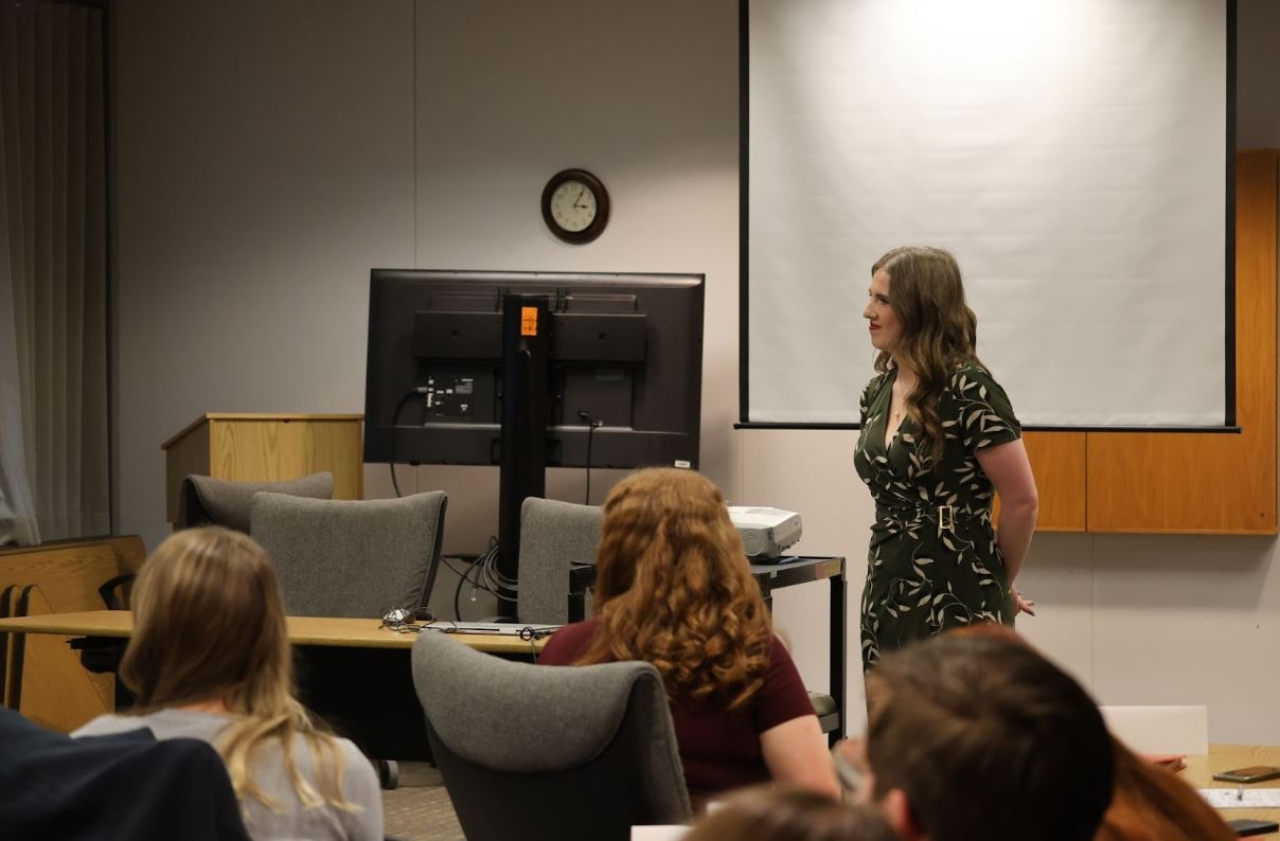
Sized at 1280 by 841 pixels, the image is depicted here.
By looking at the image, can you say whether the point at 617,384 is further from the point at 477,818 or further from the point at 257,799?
the point at 257,799

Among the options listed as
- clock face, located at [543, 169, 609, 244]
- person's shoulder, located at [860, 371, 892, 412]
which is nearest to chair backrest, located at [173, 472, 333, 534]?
clock face, located at [543, 169, 609, 244]

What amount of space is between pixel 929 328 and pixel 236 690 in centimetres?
193

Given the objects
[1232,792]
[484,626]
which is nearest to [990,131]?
[484,626]

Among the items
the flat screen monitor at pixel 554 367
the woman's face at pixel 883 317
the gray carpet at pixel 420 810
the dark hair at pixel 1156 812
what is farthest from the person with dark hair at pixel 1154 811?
the flat screen monitor at pixel 554 367

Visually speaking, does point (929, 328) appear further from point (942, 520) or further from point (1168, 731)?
point (1168, 731)

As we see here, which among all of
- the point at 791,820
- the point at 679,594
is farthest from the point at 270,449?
the point at 791,820

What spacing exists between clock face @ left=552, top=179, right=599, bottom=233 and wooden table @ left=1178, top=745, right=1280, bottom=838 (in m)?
4.22

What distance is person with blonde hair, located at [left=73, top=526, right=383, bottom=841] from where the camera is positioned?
70.4 inches

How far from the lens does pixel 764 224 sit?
5.38 meters

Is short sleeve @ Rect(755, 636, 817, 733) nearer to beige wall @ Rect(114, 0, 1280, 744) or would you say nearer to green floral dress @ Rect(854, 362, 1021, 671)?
green floral dress @ Rect(854, 362, 1021, 671)

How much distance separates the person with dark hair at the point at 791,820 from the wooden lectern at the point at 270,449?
5126mm

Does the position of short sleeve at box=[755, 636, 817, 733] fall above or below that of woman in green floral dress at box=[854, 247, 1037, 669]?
below

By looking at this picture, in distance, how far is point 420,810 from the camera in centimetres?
486

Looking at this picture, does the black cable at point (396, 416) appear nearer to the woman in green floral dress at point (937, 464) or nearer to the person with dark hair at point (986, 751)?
the woman in green floral dress at point (937, 464)
